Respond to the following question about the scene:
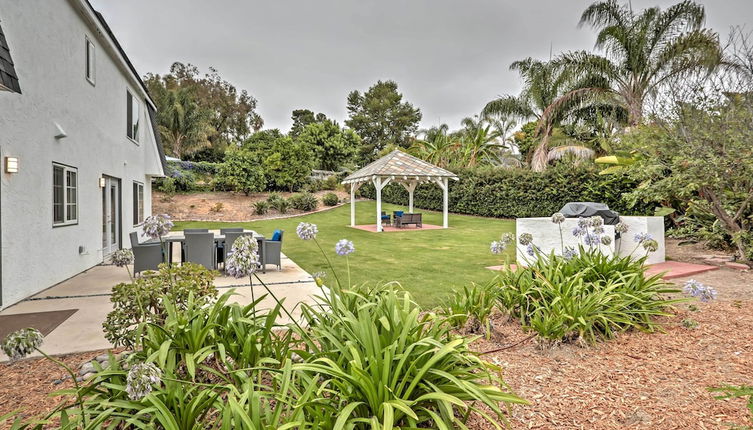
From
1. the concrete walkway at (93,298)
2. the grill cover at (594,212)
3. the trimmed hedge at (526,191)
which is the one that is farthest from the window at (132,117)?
the trimmed hedge at (526,191)

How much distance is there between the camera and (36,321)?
4941mm

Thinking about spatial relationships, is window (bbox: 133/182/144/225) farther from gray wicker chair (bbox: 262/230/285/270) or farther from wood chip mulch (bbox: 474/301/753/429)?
wood chip mulch (bbox: 474/301/753/429)

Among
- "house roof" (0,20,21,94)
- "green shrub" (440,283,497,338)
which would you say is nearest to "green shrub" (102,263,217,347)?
"green shrub" (440,283,497,338)

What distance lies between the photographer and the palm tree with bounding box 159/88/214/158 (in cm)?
3528

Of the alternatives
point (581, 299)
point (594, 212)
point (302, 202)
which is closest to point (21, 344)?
point (581, 299)

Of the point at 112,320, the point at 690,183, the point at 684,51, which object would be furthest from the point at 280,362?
the point at 684,51

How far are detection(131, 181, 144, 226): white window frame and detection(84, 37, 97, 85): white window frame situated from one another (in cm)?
427

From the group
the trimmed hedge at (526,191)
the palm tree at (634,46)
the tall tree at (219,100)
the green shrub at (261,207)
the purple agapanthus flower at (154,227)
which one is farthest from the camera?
the tall tree at (219,100)

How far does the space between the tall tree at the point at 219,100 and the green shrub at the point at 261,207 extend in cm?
2203

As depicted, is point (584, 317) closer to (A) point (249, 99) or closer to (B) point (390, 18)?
(B) point (390, 18)

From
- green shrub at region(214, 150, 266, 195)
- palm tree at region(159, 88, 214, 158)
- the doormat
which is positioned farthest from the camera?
palm tree at region(159, 88, 214, 158)

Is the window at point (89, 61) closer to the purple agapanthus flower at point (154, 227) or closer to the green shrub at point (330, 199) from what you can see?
the purple agapanthus flower at point (154, 227)

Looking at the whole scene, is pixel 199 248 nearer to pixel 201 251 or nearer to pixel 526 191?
pixel 201 251

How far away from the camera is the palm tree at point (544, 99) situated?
17.5 metres
